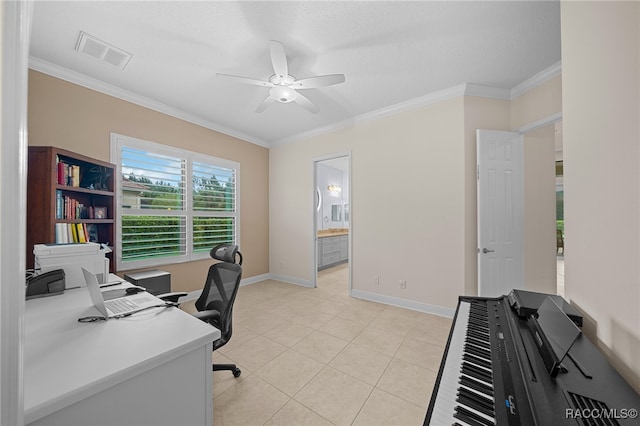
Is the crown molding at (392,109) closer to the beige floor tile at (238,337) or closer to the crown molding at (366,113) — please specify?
the crown molding at (366,113)

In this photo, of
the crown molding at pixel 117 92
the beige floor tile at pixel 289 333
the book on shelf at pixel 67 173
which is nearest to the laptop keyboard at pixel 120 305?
the beige floor tile at pixel 289 333

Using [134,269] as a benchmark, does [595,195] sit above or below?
above

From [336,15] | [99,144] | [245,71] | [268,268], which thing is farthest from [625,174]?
[268,268]

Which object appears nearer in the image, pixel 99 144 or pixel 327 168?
pixel 99 144

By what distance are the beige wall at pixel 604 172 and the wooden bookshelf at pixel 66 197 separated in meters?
3.50

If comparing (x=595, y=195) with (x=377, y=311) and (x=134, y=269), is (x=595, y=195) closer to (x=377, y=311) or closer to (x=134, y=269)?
(x=377, y=311)

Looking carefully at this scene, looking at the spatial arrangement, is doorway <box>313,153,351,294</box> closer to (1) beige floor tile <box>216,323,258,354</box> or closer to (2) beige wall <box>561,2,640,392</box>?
(1) beige floor tile <box>216,323,258,354</box>

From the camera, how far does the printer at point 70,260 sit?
1.73 metres

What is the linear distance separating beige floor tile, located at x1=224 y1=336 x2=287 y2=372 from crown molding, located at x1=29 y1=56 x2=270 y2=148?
3239mm

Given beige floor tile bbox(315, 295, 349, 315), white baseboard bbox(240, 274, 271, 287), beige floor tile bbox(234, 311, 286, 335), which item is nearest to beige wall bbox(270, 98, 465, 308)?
beige floor tile bbox(315, 295, 349, 315)

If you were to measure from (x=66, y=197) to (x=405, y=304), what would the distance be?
4011 millimetres

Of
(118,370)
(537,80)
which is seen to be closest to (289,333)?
(118,370)

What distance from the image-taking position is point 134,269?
3023mm

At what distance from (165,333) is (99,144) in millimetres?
2854
